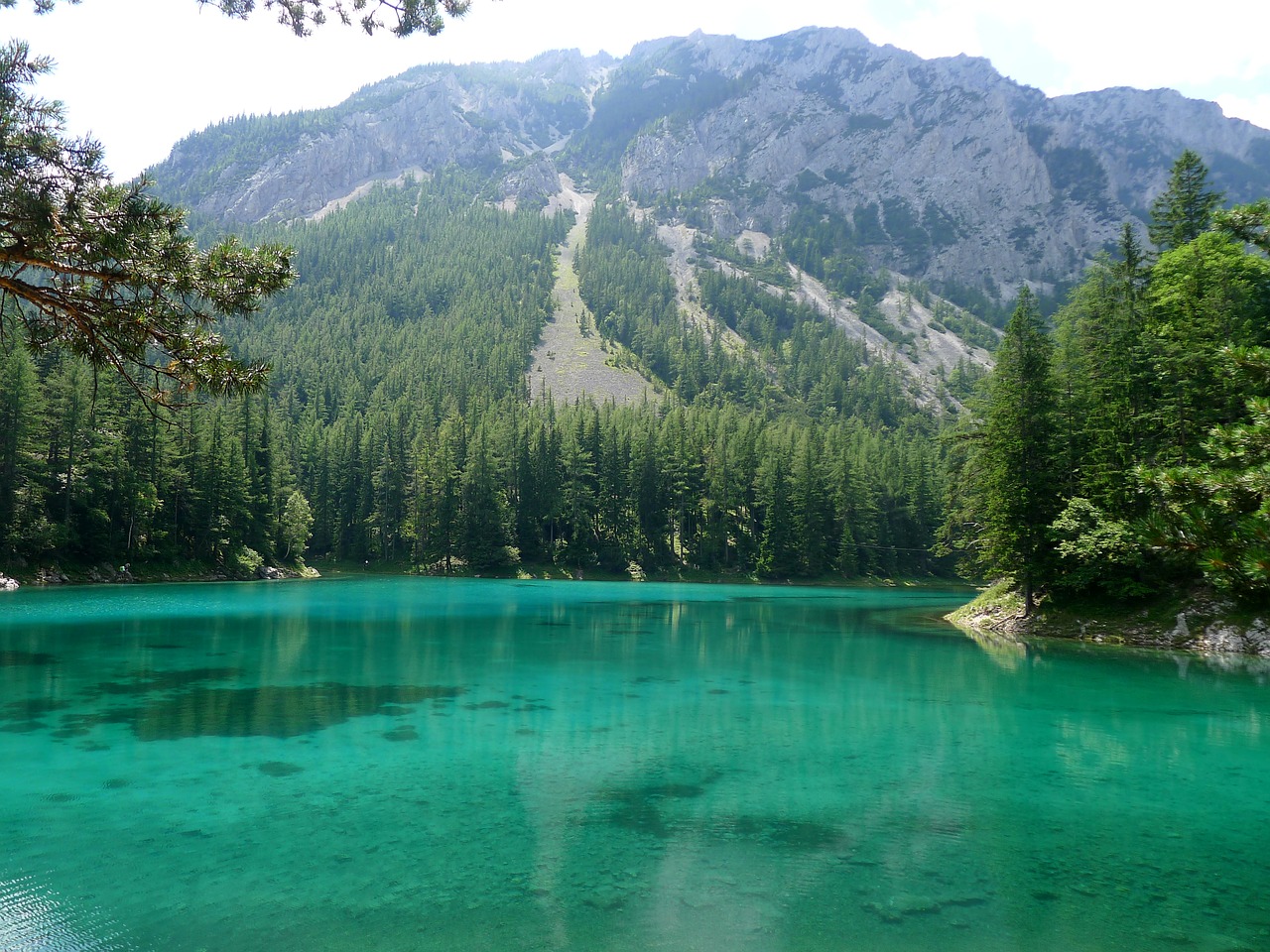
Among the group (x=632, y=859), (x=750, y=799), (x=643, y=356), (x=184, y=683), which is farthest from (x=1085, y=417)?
(x=643, y=356)

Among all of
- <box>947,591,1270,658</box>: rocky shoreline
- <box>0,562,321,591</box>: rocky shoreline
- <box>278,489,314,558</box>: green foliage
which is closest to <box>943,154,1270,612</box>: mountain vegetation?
<box>947,591,1270,658</box>: rocky shoreline

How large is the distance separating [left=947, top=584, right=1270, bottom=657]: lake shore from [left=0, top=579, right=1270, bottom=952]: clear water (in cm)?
412

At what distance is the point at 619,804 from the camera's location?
481 inches

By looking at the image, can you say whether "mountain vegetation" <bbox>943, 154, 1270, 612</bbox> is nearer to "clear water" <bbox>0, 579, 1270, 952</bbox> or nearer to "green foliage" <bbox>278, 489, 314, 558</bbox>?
"clear water" <bbox>0, 579, 1270, 952</bbox>

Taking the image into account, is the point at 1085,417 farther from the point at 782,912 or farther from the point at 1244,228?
the point at 782,912

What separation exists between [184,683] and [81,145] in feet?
63.2

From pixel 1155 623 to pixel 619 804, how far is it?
1247 inches

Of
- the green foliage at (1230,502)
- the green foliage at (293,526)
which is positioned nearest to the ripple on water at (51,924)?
the green foliage at (1230,502)

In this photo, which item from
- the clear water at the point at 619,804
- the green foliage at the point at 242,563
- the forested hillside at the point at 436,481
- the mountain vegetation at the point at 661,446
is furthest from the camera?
the green foliage at the point at 242,563

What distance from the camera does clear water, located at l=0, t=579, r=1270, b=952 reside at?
8.20m

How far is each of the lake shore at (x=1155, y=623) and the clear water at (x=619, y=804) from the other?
4.12 m

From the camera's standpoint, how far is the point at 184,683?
70.7 feet

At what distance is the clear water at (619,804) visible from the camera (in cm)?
820

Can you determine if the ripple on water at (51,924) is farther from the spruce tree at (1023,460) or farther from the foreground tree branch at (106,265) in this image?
the spruce tree at (1023,460)
